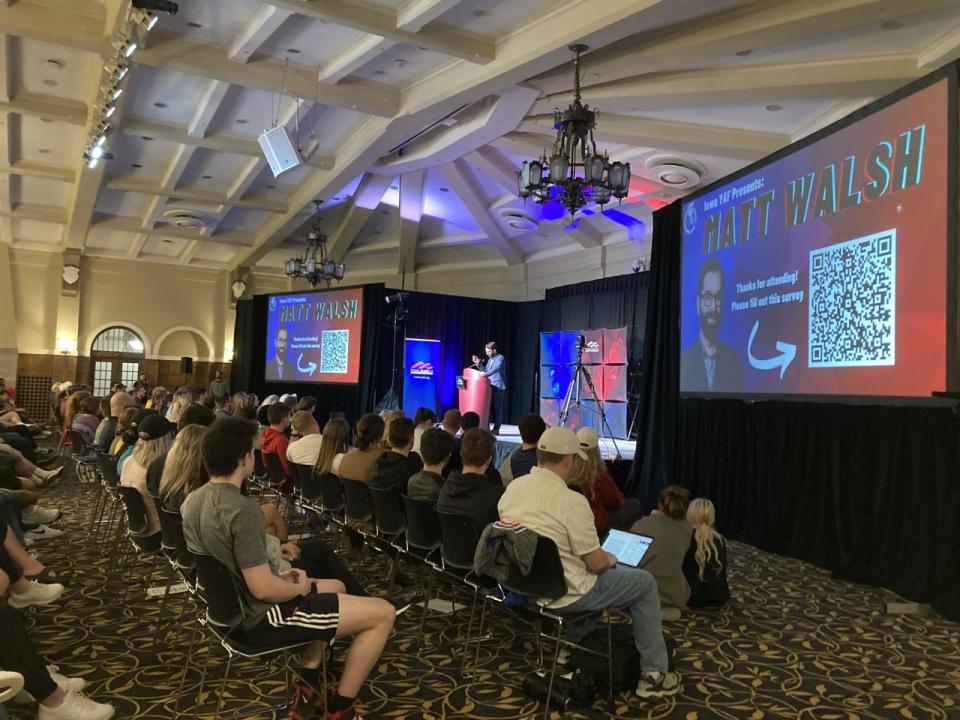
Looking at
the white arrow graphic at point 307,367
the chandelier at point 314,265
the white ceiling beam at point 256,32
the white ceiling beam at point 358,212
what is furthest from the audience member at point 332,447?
the white arrow graphic at point 307,367

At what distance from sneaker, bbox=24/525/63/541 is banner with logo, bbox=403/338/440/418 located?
9619 mm

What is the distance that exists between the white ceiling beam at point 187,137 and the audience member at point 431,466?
678 cm

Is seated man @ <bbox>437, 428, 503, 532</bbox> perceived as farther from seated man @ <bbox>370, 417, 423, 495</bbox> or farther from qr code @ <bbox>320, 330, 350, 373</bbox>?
qr code @ <bbox>320, 330, 350, 373</bbox>

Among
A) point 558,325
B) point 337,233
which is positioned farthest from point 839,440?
point 337,233

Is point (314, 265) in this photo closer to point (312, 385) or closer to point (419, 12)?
point (312, 385)

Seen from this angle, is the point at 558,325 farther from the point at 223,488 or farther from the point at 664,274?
the point at 223,488

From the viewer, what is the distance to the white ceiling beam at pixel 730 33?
5.55 meters

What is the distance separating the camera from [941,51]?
242 inches

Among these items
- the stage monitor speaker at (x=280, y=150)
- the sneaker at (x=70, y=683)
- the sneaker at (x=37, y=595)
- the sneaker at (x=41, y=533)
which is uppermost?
the stage monitor speaker at (x=280, y=150)

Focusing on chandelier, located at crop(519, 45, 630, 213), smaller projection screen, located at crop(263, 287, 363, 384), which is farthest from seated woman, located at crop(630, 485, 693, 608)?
smaller projection screen, located at crop(263, 287, 363, 384)

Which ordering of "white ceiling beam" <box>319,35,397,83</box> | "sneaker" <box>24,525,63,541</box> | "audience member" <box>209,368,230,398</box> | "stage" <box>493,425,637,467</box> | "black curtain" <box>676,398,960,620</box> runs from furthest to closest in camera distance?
"audience member" <box>209,368,230,398</box> → "stage" <box>493,425,637,467</box> → "white ceiling beam" <box>319,35,397,83</box> → "sneaker" <box>24,525,63,541</box> → "black curtain" <box>676,398,960,620</box>

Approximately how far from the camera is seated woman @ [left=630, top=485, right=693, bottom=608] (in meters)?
4.16

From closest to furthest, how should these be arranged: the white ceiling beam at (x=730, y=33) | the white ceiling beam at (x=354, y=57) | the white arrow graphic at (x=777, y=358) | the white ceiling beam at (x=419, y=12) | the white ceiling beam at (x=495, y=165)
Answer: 1. the white ceiling beam at (x=730, y=33)
2. the white arrow graphic at (x=777, y=358)
3. the white ceiling beam at (x=419, y=12)
4. the white ceiling beam at (x=354, y=57)
5. the white ceiling beam at (x=495, y=165)

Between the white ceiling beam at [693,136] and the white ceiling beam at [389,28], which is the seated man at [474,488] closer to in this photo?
the white ceiling beam at [389,28]
